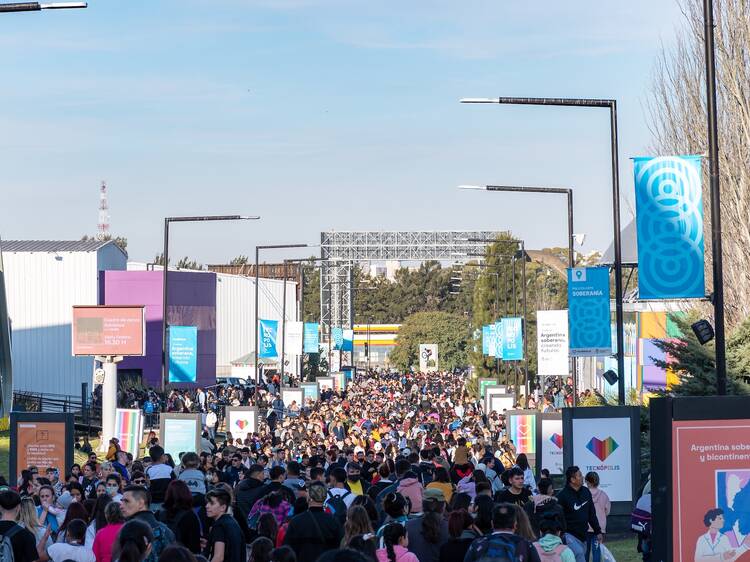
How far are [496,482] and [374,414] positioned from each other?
95.5 feet

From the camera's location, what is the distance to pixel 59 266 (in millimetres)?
67438

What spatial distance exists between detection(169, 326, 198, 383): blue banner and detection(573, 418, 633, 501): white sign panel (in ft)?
83.4

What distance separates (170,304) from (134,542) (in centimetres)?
6820

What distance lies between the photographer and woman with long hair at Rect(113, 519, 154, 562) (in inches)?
316

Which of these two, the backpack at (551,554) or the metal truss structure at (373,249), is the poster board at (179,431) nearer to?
the backpack at (551,554)

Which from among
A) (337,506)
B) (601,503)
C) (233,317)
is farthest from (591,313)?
(233,317)

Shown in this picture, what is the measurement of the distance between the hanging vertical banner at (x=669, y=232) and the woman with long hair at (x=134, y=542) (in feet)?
33.6

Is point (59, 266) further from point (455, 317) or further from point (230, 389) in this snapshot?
point (455, 317)

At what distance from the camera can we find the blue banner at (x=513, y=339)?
47.9 metres

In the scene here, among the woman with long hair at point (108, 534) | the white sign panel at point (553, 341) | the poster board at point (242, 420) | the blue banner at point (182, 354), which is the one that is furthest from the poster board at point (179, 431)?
the woman with long hair at point (108, 534)

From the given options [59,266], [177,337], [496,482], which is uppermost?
[59,266]

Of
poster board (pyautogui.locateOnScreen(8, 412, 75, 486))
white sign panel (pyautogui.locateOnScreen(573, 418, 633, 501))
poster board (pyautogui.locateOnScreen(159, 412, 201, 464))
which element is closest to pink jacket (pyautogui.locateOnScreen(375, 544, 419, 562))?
white sign panel (pyautogui.locateOnScreen(573, 418, 633, 501))

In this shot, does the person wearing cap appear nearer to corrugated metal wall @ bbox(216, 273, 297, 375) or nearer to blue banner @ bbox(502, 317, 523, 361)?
blue banner @ bbox(502, 317, 523, 361)

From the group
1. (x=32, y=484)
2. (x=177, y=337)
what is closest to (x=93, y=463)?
(x=32, y=484)
